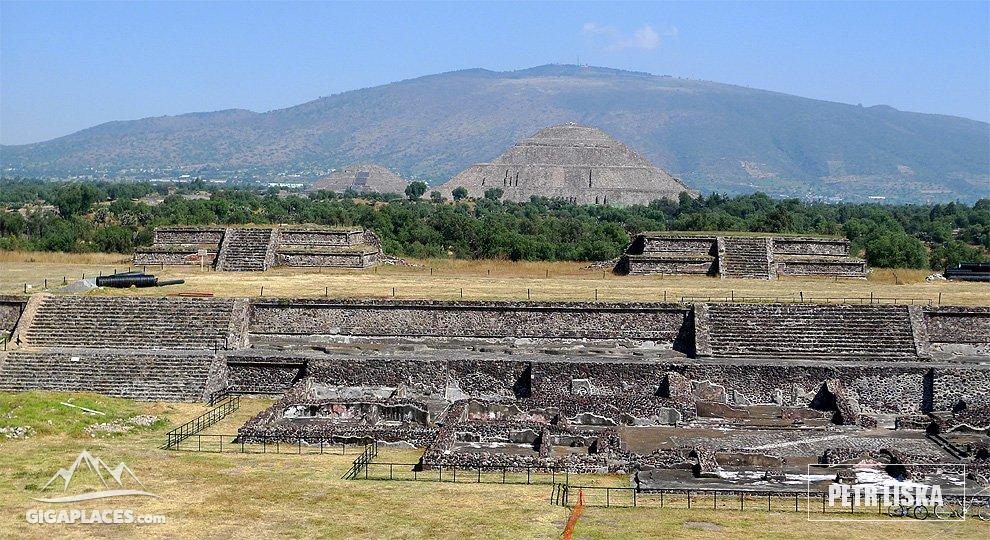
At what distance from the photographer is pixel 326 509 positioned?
82.8 ft

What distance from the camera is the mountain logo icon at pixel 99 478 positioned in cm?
2575

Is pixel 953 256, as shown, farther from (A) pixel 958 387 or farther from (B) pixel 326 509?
(B) pixel 326 509

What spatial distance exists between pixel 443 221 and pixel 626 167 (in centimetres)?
10104

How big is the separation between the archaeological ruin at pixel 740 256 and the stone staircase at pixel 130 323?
20.3 meters

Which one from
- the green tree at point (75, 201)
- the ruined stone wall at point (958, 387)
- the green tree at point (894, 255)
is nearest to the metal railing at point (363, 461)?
the ruined stone wall at point (958, 387)

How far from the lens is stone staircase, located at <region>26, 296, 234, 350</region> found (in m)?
40.4

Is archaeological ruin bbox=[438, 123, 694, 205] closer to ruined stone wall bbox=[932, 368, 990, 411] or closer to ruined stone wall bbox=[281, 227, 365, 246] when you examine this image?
ruined stone wall bbox=[281, 227, 365, 246]

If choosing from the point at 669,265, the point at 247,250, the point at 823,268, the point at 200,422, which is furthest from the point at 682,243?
the point at 200,422

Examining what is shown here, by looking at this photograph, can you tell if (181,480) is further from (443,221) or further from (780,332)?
(443,221)

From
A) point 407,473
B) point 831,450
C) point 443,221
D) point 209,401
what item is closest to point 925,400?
point 831,450

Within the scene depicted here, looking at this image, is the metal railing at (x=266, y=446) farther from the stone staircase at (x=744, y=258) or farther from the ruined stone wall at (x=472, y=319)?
the stone staircase at (x=744, y=258)

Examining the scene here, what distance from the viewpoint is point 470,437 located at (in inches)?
1236

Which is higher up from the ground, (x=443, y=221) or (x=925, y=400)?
(x=443, y=221)

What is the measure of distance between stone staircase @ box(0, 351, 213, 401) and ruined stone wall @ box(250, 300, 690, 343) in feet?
14.8
